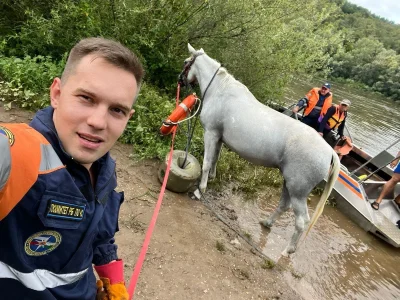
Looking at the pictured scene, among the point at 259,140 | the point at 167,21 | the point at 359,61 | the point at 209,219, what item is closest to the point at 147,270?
the point at 209,219

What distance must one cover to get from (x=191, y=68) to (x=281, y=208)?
2.96m

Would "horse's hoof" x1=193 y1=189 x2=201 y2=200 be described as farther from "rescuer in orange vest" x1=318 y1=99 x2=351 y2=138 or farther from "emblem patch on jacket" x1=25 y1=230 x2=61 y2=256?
"rescuer in orange vest" x1=318 y1=99 x2=351 y2=138

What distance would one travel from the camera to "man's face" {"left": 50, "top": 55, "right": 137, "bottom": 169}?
1065mm

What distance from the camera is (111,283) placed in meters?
1.52

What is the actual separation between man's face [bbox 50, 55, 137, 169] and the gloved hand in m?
0.72

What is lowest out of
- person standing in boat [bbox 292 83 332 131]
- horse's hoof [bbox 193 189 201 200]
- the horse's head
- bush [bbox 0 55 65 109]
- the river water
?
the river water

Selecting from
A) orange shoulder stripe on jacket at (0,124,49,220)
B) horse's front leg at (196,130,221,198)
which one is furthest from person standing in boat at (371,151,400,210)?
orange shoulder stripe on jacket at (0,124,49,220)

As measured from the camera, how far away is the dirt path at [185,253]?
309cm

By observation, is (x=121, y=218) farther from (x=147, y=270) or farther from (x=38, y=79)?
(x=38, y=79)

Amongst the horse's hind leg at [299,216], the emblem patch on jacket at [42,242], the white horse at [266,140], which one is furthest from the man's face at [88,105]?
the horse's hind leg at [299,216]

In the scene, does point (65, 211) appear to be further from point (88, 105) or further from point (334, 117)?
point (334, 117)

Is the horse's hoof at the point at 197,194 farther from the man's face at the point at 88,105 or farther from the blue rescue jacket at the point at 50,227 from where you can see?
the man's face at the point at 88,105

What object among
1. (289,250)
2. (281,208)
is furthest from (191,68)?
(289,250)

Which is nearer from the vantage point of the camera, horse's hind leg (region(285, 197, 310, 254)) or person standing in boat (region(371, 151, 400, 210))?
horse's hind leg (region(285, 197, 310, 254))
